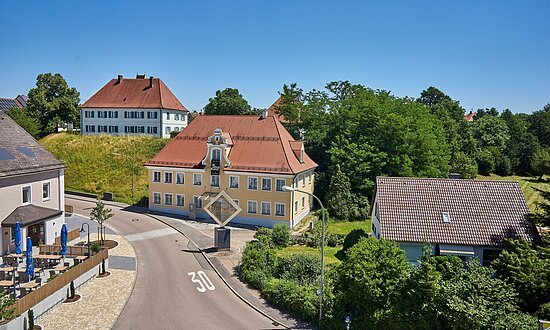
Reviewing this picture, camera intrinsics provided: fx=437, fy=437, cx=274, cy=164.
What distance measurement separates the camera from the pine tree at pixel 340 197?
150ft

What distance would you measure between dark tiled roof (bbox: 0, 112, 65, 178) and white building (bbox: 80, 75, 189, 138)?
104 ft

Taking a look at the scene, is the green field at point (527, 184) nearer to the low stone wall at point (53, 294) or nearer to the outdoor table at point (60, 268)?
the low stone wall at point (53, 294)

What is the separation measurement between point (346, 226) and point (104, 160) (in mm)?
34553

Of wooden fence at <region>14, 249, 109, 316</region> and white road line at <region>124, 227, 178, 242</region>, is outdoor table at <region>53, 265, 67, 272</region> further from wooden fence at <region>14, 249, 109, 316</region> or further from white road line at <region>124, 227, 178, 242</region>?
white road line at <region>124, 227, 178, 242</region>

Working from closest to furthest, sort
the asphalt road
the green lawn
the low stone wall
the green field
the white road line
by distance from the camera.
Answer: the low stone wall → the asphalt road → the white road line → the green lawn → the green field

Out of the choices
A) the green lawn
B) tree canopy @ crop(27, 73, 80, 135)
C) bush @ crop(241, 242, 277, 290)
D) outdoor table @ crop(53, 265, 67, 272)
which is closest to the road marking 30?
bush @ crop(241, 242, 277, 290)

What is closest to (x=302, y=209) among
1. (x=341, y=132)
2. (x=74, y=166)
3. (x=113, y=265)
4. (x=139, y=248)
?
(x=341, y=132)

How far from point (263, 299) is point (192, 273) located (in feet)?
21.2

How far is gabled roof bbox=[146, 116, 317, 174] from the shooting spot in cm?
4203

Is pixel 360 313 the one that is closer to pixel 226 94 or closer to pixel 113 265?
pixel 113 265

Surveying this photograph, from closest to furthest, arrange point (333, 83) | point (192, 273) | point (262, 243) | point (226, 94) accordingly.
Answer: point (192, 273), point (262, 243), point (333, 83), point (226, 94)

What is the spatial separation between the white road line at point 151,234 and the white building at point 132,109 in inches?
1146

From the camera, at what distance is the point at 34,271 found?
23625 mm

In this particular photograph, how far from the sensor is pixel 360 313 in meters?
19.2
